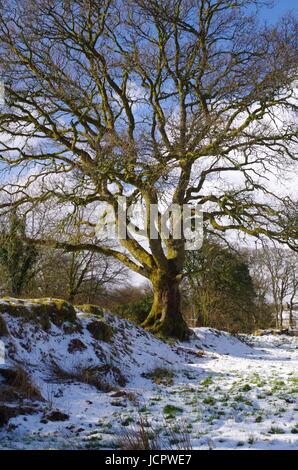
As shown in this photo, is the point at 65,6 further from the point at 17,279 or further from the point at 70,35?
the point at 17,279

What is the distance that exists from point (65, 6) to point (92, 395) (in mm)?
11240

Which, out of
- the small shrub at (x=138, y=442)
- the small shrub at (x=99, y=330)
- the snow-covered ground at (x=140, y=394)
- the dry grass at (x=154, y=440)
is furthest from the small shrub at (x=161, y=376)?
the small shrub at (x=138, y=442)

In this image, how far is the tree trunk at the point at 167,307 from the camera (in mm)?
15008

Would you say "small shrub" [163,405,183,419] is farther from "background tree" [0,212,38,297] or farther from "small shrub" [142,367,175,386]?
"background tree" [0,212,38,297]

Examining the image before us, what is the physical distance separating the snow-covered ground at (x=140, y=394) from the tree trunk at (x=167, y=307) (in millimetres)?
3062

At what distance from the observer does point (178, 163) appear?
12.2 m

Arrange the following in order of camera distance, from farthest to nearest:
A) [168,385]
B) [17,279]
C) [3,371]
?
[17,279], [168,385], [3,371]

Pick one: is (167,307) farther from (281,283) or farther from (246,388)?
(281,283)

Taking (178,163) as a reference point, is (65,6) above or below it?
above

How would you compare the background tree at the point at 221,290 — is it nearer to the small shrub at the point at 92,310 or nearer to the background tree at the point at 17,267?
the background tree at the point at 17,267

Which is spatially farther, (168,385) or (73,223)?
(73,223)

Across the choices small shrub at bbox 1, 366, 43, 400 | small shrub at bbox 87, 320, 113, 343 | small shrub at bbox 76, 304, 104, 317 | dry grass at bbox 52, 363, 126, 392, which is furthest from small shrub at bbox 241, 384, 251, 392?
small shrub at bbox 76, 304, 104, 317
